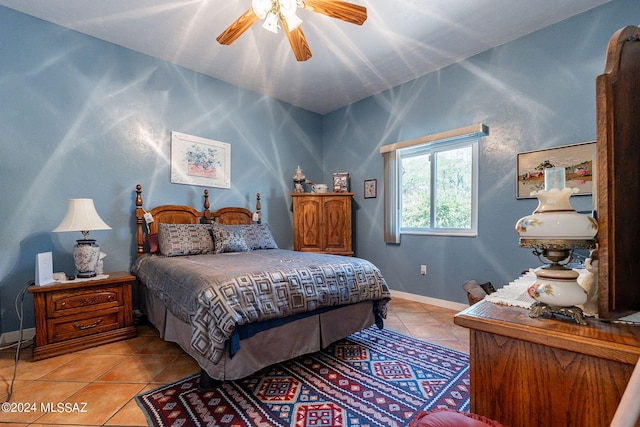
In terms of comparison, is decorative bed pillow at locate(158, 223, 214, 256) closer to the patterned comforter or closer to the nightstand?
the patterned comforter

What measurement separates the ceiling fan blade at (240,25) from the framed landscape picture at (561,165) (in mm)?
2735

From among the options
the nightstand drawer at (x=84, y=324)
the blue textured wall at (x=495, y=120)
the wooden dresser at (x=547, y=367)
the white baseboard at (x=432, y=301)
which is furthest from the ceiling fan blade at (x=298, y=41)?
the white baseboard at (x=432, y=301)

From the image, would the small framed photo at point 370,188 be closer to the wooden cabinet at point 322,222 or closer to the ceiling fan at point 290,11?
the wooden cabinet at point 322,222

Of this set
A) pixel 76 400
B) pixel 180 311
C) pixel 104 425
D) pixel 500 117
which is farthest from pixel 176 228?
pixel 500 117

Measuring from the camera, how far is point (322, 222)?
4.10 meters

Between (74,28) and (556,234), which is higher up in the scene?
(74,28)

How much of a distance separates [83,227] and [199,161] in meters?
1.47

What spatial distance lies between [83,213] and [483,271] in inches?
153

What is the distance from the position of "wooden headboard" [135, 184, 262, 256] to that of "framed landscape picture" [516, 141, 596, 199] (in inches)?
122

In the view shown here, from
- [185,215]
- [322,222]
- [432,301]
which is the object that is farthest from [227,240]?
[432,301]

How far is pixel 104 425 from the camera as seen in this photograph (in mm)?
1462

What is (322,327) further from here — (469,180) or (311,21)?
(311,21)

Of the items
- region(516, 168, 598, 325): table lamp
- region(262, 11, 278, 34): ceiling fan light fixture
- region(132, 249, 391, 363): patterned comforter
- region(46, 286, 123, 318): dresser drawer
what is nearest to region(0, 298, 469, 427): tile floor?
region(46, 286, 123, 318): dresser drawer

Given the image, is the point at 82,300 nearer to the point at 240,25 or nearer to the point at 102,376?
the point at 102,376
